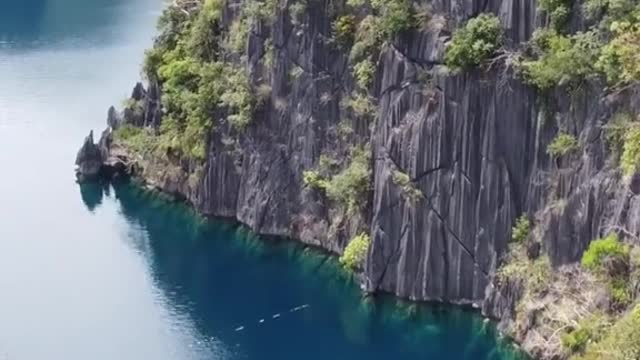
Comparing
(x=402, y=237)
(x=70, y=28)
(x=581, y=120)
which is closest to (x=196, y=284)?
(x=402, y=237)

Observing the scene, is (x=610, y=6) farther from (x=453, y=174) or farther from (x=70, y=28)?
(x=70, y=28)

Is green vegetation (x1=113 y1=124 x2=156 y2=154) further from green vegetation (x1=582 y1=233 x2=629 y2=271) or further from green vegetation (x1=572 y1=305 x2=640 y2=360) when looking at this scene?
green vegetation (x1=572 y1=305 x2=640 y2=360)

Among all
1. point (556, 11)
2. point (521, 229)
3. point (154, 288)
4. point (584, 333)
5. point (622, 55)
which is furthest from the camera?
point (154, 288)

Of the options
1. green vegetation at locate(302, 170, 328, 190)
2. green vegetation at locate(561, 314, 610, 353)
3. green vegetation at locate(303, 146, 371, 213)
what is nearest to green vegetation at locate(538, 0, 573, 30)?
green vegetation at locate(561, 314, 610, 353)

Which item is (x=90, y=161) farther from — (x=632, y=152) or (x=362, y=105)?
(x=632, y=152)

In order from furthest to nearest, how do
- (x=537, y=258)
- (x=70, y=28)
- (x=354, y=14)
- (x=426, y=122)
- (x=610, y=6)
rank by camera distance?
(x=70, y=28), (x=354, y=14), (x=426, y=122), (x=537, y=258), (x=610, y=6)

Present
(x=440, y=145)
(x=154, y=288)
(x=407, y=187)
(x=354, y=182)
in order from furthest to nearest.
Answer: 1. (x=154, y=288)
2. (x=354, y=182)
3. (x=407, y=187)
4. (x=440, y=145)

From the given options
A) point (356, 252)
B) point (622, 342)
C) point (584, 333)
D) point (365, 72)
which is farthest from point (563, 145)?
point (356, 252)
